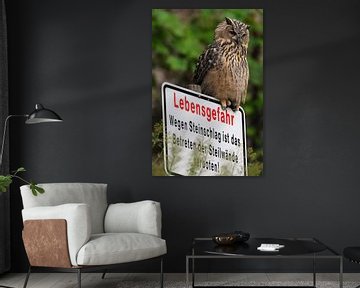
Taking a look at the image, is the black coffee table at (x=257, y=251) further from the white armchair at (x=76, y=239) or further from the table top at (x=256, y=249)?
the white armchair at (x=76, y=239)

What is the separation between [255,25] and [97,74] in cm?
149

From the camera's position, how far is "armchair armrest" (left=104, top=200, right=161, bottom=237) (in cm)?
434

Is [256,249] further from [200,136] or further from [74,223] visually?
[200,136]

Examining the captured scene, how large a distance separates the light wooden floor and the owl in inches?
58.5

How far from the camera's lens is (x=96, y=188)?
4.69 metres

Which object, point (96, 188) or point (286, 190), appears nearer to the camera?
point (96, 188)

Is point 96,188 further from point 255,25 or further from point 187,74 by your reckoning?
point 255,25

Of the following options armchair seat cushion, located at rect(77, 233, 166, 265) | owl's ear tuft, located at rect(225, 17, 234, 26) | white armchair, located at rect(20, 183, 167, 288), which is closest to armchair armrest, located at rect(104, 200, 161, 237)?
white armchair, located at rect(20, 183, 167, 288)

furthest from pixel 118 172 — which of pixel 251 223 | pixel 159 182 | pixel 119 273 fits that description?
pixel 251 223

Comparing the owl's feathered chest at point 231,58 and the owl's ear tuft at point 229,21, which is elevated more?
the owl's ear tuft at point 229,21

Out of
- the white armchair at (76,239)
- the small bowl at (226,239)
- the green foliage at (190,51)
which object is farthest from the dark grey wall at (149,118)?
the small bowl at (226,239)

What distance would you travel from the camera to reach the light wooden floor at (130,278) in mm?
4625

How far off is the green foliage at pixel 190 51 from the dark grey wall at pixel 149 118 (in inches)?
2.9

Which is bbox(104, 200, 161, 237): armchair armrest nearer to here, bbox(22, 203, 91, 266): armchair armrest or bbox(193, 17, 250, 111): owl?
bbox(22, 203, 91, 266): armchair armrest
